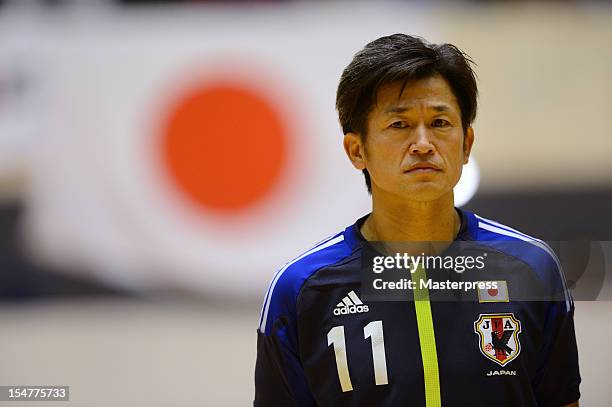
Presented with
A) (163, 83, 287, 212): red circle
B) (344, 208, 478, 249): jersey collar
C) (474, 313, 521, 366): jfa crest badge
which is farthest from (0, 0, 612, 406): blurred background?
(474, 313, 521, 366): jfa crest badge

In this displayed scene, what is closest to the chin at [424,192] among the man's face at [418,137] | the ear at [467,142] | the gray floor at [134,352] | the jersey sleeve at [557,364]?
the man's face at [418,137]

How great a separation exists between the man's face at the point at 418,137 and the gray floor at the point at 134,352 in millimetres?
532

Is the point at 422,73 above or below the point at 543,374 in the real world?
above

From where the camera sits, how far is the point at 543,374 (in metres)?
1.57

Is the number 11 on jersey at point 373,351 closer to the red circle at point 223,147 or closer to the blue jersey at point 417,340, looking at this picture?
the blue jersey at point 417,340

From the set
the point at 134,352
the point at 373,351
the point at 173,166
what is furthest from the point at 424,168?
the point at 134,352

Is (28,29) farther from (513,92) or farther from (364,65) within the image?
(513,92)

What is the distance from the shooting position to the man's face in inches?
60.8

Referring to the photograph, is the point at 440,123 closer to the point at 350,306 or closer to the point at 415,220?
the point at 415,220

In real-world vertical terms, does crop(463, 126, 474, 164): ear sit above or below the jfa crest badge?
above

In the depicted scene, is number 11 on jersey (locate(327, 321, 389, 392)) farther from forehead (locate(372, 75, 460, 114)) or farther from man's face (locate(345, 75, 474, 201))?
forehead (locate(372, 75, 460, 114))

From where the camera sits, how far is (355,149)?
1.66m

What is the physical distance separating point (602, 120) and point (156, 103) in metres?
1.10

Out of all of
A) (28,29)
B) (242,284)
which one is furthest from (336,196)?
(28,29)
